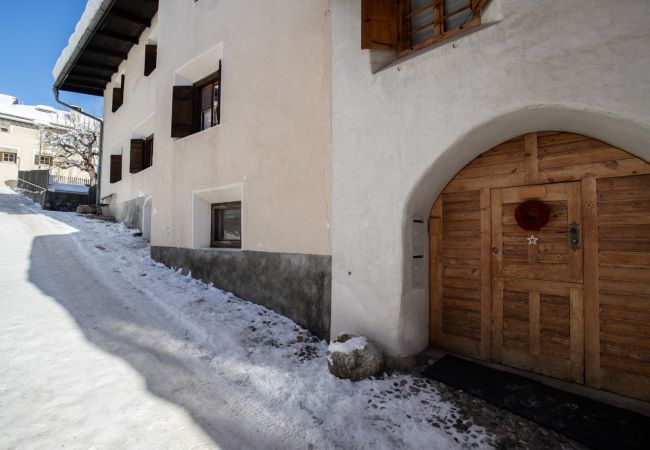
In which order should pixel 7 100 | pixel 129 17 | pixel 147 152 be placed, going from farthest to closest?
pixel 7 100
pixel 147 152
pixel 129 17

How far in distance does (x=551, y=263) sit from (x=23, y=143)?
3615cm

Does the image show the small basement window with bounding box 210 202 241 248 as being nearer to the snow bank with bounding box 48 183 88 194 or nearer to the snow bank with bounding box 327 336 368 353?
the snow bank with bounding box 327 336 368 353

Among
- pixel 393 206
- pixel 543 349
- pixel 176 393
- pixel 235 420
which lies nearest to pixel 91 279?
pixel 176 393

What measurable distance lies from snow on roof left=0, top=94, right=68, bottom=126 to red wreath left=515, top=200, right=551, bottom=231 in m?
34.1

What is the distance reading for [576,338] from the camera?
3.04 m

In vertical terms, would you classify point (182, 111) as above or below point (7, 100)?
below

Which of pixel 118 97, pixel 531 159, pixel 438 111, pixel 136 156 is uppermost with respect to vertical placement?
pixel 118 97

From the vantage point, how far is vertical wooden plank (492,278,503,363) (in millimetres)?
3500

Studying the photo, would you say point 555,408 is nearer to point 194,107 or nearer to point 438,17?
point 438,17

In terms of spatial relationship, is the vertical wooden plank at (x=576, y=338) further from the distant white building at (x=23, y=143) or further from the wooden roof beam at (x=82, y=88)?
the distant white building at (x=23, y=143)

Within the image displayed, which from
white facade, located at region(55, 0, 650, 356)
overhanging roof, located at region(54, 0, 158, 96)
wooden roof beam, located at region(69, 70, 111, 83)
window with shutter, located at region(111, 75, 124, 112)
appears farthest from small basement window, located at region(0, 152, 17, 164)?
white facade, located at region(55, 0, 650, 356)

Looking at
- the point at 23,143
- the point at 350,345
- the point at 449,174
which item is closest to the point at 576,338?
the point at 449,174

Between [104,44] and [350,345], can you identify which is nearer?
[350,345]

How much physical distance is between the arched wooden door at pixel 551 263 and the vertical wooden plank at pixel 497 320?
0.4 inches
